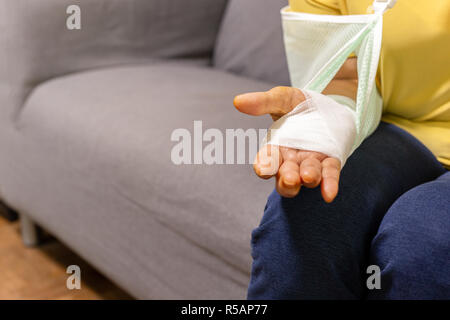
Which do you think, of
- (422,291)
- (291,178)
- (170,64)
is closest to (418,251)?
(422,291)

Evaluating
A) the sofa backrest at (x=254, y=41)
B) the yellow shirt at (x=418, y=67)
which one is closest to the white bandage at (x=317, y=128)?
the yellow shirt at (x=418, y=67)

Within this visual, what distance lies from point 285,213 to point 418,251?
0.12 m

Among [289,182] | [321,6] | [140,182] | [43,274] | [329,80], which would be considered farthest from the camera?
[43,274]

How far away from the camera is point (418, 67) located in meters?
0.64

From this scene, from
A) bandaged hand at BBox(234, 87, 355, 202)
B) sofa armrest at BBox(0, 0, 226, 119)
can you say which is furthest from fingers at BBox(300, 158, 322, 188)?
sofa armrest at BBox(0, 0, 226, 119)

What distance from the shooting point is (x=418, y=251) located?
475 mm

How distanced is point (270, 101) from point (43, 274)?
0.79 m

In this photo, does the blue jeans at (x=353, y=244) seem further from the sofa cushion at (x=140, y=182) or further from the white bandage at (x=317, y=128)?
the sofa cushion at (x=140, y=182)

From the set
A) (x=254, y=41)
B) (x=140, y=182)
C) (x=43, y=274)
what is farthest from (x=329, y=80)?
(x=43, y=274)

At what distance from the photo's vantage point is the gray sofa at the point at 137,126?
2.42ft

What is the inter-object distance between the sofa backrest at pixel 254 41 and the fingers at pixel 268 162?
0.64 metres

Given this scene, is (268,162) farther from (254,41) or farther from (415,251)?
(254,41)

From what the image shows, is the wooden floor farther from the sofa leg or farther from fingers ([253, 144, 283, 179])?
fingers ([253, 144, 283, 179])

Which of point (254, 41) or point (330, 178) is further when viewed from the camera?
point (254, 41)
